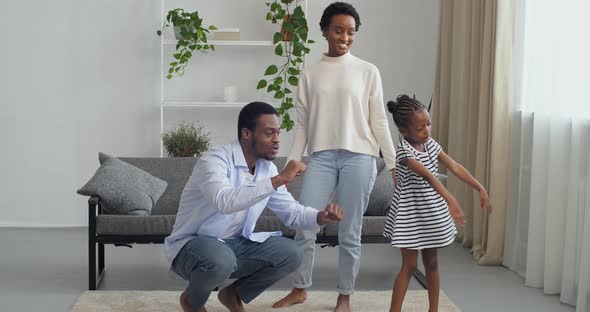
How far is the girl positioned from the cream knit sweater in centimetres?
17

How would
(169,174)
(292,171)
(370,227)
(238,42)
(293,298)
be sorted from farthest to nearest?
1. (238,42)
2. (169,174)
3. (370,227)
4. (293,298)
5. (292,171)

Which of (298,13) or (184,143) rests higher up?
(298,13)

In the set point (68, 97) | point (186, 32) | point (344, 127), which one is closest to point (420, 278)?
point (344, 127)

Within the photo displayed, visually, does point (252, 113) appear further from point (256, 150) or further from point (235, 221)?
point (235, 221)

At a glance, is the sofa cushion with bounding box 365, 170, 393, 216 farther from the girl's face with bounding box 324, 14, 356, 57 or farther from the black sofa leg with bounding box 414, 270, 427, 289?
the girl's face with bounding box 324, 14, 356, 57

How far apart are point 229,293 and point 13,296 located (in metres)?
1.30

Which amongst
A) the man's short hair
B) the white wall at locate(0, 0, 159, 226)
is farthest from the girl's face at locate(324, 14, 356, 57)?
the white wall at locate(0, 0, 159, 226)

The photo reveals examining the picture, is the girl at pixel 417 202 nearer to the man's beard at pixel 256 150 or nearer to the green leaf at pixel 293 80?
the man's beard at pixel 256 150

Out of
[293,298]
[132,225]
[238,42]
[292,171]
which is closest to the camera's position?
[292,171]

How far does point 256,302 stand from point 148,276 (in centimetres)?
98

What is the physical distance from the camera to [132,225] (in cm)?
422

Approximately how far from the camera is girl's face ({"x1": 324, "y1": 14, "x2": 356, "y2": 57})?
3.61 metres

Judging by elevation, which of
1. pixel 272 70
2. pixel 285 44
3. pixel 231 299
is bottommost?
pixel 231 299

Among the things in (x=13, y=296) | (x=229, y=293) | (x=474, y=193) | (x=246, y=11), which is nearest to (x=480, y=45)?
(x=474, y=193)
